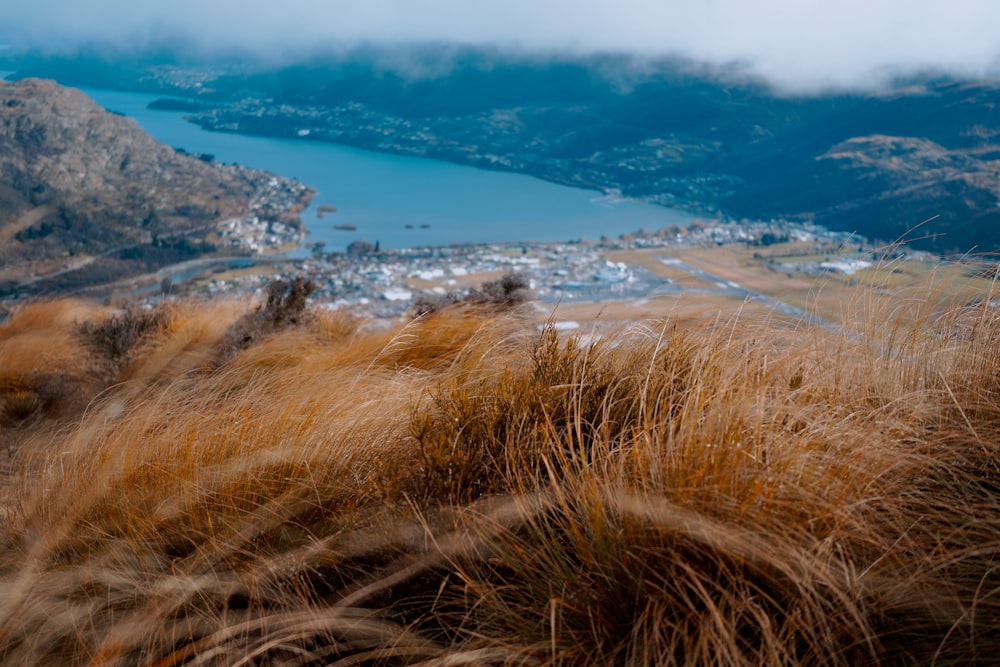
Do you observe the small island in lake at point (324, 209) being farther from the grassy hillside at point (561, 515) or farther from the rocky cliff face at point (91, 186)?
the grassy hillside at point (561, 515)

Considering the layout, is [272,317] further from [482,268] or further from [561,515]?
[482,268]

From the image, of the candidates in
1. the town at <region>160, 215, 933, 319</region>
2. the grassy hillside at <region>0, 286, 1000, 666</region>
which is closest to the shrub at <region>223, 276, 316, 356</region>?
the town at <region>160, 215, 933, 319</region>

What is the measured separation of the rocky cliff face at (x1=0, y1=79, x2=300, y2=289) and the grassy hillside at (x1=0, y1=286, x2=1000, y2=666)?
21.8 m

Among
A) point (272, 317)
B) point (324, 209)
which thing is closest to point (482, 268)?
point (272, 317)

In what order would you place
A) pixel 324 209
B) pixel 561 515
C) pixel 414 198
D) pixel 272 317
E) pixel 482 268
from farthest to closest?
pixel 414 198 → pixel 324 209 → pixel 482 268 → pixel 272 317 → pixel 561 515

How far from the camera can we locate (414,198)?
161 ft

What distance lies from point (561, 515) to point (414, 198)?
4922cm

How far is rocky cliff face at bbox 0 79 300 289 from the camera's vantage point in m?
23.7

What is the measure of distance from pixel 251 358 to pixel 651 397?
8.58ft

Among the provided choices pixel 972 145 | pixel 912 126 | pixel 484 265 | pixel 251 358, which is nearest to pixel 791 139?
pixel 912 126

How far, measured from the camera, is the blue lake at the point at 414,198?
117 feet

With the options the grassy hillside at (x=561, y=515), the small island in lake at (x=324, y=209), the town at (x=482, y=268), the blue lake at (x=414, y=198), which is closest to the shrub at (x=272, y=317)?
the town at (x=482, y=268)

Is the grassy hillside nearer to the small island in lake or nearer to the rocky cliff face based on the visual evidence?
the rocky cliff face

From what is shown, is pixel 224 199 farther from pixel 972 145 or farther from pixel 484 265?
pixel 972 145
